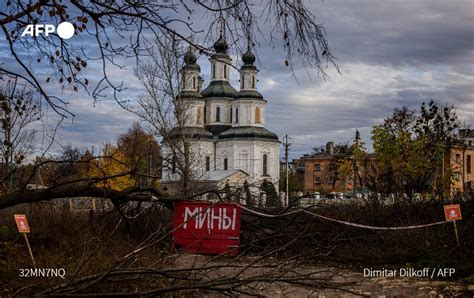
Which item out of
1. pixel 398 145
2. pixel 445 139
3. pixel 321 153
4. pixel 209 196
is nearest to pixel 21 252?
pixel 209 196

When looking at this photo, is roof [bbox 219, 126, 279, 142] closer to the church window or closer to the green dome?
the church window

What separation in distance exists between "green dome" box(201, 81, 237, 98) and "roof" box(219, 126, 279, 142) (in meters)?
4.57

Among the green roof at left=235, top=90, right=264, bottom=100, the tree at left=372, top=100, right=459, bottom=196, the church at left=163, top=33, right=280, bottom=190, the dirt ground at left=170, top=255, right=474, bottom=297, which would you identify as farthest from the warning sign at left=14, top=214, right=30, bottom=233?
the green roof at left=235, top=90, right=264, bottom=100

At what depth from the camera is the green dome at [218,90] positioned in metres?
78.4

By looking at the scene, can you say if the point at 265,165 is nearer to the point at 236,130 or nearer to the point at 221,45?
the point at 236,130

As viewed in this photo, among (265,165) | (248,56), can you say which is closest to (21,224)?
(248,56)

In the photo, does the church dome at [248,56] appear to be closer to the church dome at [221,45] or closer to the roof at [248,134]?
the church dome at [221,45]

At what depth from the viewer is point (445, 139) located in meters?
39.7

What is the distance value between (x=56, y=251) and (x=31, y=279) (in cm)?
202

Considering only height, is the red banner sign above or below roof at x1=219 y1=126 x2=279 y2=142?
below

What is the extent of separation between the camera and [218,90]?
258 ft

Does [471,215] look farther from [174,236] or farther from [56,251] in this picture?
[56,251]

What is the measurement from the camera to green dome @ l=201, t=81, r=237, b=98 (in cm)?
7844

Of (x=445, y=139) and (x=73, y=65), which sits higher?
(x=445, y=139)
